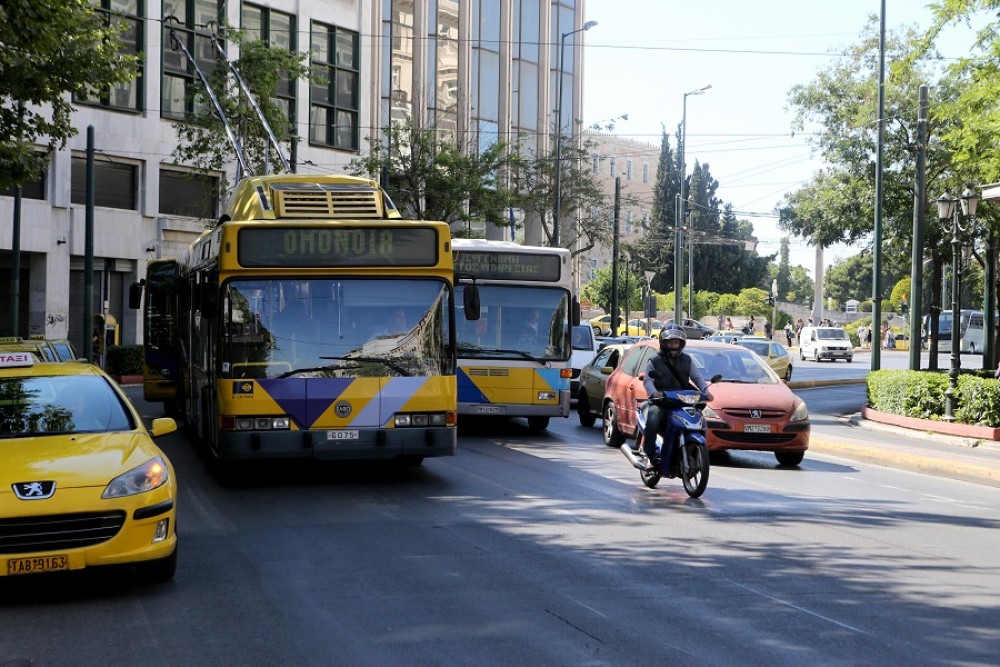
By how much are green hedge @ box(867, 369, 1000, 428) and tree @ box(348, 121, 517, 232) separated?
18.9m

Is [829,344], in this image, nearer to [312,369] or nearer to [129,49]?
[129,49]

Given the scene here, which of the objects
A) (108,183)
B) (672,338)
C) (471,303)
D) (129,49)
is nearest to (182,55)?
(129,49)

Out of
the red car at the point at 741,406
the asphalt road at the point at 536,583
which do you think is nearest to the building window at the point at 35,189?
the red car at the point at 741,406

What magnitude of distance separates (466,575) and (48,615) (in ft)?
8.51

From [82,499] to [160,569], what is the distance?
763mm

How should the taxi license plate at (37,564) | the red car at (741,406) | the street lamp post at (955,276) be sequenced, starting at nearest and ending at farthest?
1. the taxi license plate at (37,564)
2. the red car at (741,406)
3. the street lamp post at (955,276)

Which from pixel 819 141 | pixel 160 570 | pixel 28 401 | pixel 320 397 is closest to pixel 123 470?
pixel 160 570

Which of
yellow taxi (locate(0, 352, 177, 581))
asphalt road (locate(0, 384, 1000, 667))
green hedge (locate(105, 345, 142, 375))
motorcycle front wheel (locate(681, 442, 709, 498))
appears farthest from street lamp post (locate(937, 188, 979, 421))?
green hedge (locate(105, 345, 142, 375))

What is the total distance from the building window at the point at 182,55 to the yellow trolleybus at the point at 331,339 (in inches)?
1184

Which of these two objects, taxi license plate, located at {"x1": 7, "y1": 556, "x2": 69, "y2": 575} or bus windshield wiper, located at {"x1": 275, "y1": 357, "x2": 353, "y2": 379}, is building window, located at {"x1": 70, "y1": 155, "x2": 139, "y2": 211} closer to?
bus windshield wiper, located at {"x1": 275, "y1": 357, "x2": 353, "y2": 379}

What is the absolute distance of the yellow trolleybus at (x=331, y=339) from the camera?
12.4 metres

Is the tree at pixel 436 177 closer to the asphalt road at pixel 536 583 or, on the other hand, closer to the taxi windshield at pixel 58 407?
the asphalt road at pixel 536 583

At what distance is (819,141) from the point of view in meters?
36.8

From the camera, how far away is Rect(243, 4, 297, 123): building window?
144 ft
